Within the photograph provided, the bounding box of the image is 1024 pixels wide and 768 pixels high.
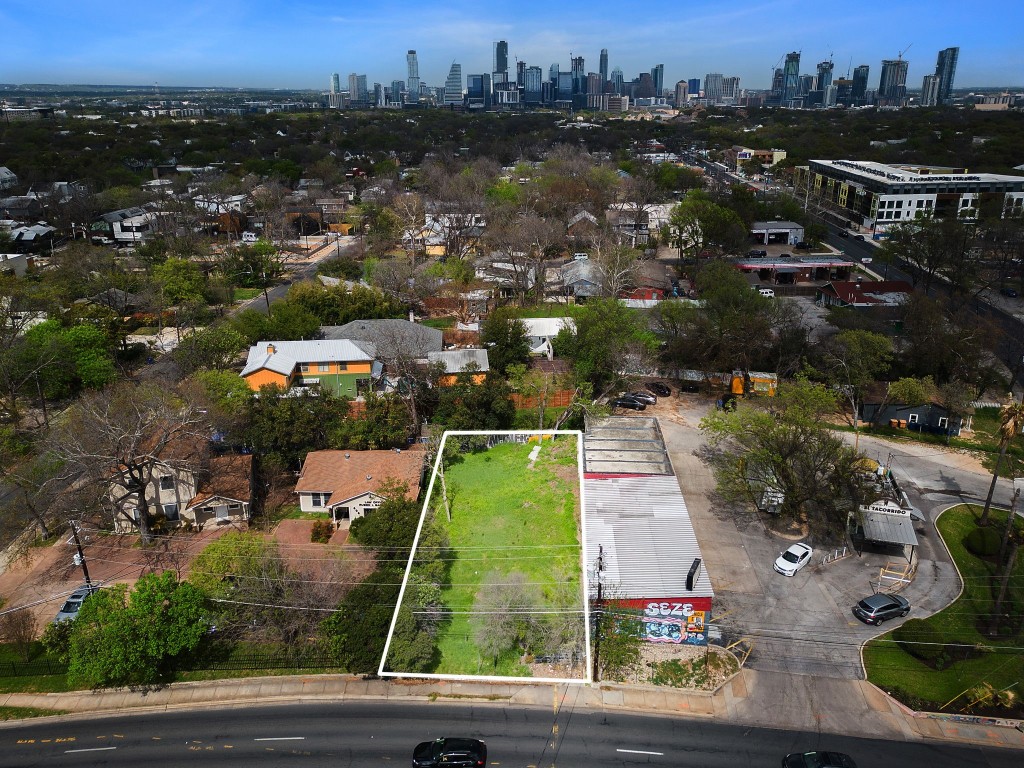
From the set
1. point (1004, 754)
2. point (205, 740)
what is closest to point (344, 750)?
point (205, 740)

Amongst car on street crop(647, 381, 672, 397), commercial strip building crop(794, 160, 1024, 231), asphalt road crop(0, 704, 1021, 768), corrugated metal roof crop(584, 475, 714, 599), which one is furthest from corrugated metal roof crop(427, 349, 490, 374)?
commercial strip building crop(794, 160, 1024, 231)

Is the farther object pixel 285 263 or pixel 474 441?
pixel 285 263

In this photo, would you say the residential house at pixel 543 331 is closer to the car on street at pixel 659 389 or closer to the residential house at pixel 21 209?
the car on street at pixel 659 389

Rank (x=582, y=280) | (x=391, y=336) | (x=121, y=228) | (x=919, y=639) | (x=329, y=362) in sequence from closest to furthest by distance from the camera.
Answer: (x=919, y=639), (x=391, y=336), (x=329, y=362), (x=582, y=280), (x=121, y=228)

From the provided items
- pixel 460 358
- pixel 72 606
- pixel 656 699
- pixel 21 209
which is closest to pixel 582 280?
pixel 460 358

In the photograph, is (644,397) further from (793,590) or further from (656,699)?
(656,699)

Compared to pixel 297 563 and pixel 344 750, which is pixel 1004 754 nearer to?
pixel 344 750
